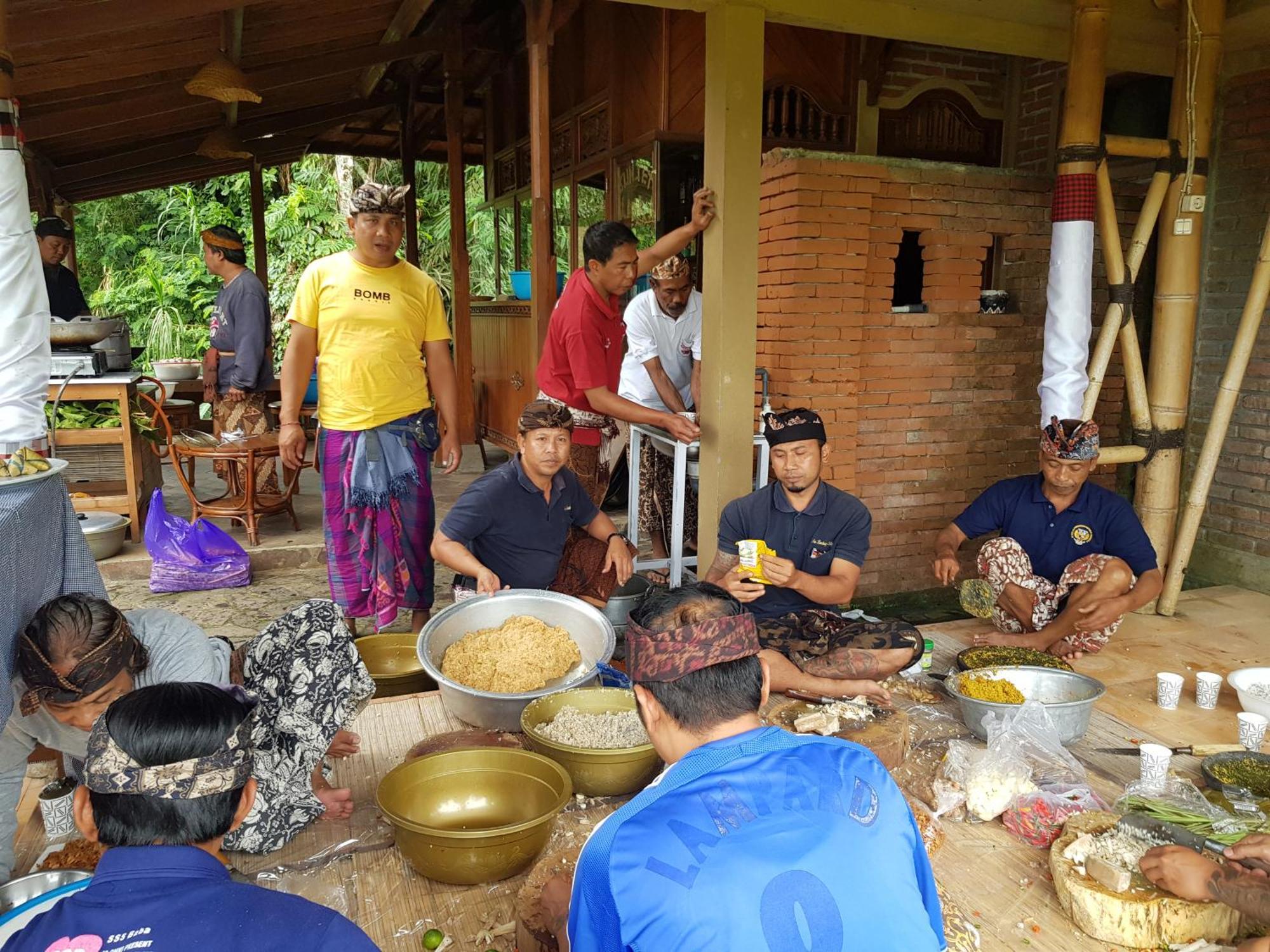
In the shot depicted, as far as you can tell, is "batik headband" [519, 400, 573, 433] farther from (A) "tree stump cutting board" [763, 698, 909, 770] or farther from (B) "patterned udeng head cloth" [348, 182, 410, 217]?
(A) "tree stump cutting board" [763, 698, 909, 770]

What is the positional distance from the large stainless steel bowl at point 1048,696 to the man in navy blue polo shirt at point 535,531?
1.36 meters

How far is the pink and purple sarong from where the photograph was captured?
3961 millimetres

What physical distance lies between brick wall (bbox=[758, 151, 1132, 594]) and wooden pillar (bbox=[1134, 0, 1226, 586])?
3.21 feet

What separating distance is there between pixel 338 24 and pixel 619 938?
7.23 m

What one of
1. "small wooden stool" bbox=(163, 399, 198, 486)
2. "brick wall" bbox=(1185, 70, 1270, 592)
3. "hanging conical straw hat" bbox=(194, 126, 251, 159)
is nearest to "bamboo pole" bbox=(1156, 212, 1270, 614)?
"brick wall" bbox=(1185, 70, 1270, 592)

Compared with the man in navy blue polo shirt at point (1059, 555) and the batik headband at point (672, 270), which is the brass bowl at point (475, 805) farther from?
the batik headband at point (672, 270)

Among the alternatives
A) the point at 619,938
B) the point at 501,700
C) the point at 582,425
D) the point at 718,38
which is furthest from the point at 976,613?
the point at 619,938

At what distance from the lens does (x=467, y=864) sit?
2139 mm

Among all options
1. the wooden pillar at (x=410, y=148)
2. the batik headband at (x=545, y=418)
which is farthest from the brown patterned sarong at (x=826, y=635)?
the wooden pillar at (x=410, y=148)

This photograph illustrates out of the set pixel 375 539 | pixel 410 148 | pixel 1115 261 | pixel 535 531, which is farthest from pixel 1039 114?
pixel 410 148

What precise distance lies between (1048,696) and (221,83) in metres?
5.47

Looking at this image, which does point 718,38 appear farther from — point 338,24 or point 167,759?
point 338,24

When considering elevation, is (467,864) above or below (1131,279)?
below

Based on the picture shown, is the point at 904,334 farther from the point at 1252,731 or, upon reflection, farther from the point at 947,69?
the point at 1252,731
